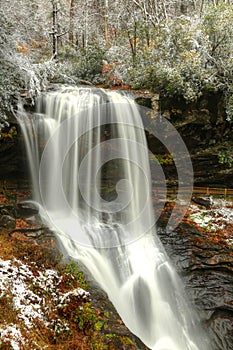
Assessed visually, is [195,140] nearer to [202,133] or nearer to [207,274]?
[202,133]

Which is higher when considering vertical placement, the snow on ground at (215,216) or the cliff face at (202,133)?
the cliff face at (202,133)

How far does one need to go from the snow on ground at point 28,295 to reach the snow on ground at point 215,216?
14.7ft

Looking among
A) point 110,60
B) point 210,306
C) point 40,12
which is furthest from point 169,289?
point 40,12

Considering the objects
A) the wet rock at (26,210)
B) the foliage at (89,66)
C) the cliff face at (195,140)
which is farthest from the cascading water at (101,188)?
the foliage at (89,66)

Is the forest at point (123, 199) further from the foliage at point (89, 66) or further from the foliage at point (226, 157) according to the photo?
the foliage at point (89, 66)

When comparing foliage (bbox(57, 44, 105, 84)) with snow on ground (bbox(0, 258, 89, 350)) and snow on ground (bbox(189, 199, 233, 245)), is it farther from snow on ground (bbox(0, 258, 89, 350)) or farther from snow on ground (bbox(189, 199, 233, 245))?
snow on ground (bbox(0, 258, 89, 350))

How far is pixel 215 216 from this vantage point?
333 inches

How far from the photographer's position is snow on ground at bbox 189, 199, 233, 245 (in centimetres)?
793

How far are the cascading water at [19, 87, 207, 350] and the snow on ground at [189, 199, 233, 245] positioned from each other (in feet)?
4.83

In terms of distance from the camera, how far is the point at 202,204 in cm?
902

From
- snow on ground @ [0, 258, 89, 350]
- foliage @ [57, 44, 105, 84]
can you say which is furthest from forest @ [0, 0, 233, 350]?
foliage @ [57, 44, 105, 84]

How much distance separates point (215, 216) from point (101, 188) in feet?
13.0

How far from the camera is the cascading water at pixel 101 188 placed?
630cm

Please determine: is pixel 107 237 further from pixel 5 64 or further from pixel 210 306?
pixel 5 64
